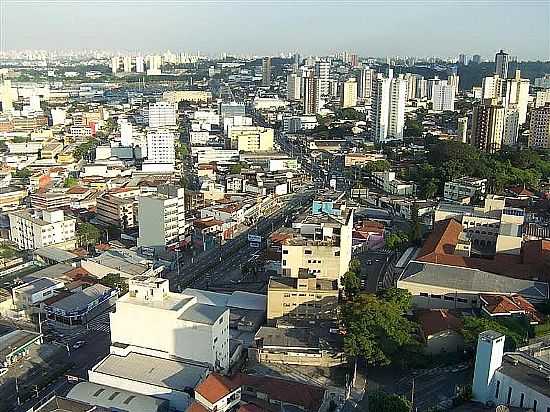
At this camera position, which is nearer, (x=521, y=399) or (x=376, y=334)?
(x=521, y=399)

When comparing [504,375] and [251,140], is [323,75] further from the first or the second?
[504,375]

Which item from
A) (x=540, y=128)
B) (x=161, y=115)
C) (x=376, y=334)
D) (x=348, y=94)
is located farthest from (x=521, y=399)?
(x=348, y=94)

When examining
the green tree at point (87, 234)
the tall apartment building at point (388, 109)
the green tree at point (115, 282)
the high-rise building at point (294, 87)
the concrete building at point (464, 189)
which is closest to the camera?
the green tree at point (115, 282)

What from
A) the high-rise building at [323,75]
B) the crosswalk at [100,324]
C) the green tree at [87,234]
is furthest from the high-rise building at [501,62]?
the crosswalk at [100,324]

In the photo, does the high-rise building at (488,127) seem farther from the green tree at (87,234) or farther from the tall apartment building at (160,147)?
Answer: the green tree at (87,234)

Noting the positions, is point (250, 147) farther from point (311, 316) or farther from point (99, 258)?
point (311, 316)

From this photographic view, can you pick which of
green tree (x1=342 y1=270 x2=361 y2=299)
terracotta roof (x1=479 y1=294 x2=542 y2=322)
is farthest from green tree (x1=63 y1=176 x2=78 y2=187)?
terracotta roof (x1=479 y1=294 x2=542 y2=322)
